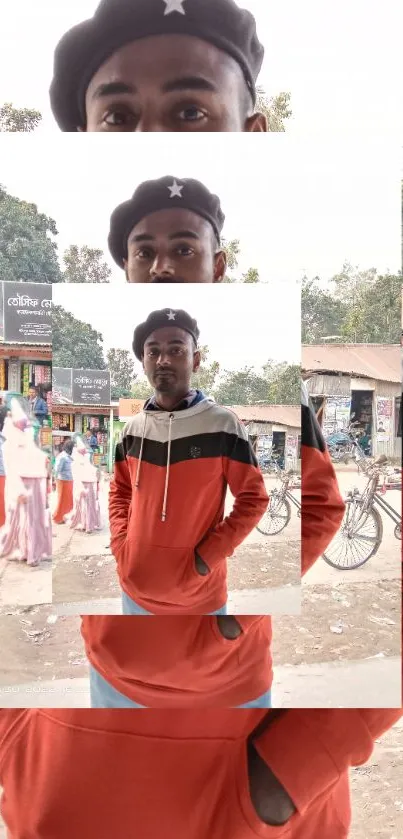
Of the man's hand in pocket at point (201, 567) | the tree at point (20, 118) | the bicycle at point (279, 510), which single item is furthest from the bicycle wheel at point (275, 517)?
the tree at point (20, 118)

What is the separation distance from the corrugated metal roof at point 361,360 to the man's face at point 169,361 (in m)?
0.20

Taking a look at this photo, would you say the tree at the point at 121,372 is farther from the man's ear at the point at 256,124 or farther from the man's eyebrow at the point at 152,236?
the man's ear at the point at 256,124

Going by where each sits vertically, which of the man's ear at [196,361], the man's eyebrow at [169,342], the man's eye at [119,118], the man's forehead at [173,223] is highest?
the man's eye at [119,118]

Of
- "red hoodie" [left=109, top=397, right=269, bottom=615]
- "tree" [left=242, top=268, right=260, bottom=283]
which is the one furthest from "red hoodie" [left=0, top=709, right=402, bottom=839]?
"tree" [left=242, top=268, right=260, bottom=283]

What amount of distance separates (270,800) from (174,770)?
174 mm

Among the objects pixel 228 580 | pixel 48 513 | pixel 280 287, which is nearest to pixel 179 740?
pixel 228 580

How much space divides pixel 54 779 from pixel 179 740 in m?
0.23

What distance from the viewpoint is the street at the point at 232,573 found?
94 centimetres

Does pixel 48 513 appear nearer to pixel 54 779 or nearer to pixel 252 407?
pixel 252 407

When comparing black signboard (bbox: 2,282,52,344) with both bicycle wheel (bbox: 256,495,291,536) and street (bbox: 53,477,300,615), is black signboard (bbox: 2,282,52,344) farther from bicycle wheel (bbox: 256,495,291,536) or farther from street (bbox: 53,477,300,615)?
bicycle wheel (bbox: 256,495,291,536)

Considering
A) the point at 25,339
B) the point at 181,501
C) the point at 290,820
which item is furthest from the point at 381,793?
the point at 25,339

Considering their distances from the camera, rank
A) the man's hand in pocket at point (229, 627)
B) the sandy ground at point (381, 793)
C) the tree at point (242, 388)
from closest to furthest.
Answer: the tree at point (242, 388)
the man's hand in pocket at point (229, 627)
the sandy ground at point (381, 793)

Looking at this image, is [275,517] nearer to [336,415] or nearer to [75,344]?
[336,415]

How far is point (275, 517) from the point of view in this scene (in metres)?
0.94
